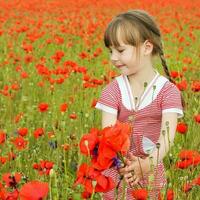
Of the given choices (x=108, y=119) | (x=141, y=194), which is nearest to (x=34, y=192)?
(x=141, y=194)

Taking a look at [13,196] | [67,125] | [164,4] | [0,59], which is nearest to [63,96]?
[67,125]

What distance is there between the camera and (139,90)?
8.71 ft

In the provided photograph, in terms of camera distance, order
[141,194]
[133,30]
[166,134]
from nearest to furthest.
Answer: [141,194] → [166,134] → [133,30]

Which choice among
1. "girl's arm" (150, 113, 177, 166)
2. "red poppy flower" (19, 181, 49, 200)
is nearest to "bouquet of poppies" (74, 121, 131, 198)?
"red poppy flower" (19, 181, 49, 200)

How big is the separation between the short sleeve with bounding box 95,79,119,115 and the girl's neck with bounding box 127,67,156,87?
81 mm

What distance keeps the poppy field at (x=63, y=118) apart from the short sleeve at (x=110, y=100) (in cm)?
27

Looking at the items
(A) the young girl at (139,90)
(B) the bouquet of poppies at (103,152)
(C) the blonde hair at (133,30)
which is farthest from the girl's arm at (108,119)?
(B) the bouquet of poppies at (103,152)

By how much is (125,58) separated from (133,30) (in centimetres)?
14

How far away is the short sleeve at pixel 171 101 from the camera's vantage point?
8.20 ft

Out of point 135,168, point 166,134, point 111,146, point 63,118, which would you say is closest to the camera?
point 111,146

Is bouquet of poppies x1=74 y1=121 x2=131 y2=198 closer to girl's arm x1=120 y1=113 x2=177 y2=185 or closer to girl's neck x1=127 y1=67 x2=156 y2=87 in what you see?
girl's arm x1=120 y1=113 x2=177 y2=185

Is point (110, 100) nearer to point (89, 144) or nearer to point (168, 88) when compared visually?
point (168, 88)

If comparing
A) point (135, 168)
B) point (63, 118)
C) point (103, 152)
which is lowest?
point (63, 118)

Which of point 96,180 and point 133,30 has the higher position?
point 133,30
